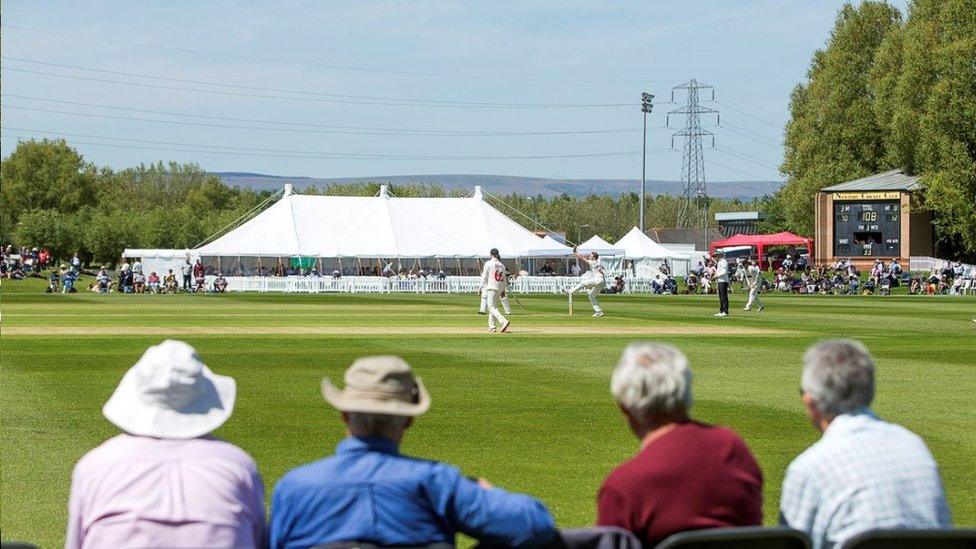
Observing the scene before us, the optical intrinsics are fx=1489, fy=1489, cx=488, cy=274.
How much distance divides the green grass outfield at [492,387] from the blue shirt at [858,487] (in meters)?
4.04

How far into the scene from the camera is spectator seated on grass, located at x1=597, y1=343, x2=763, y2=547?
19.1ft

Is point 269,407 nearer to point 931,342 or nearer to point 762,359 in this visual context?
point 762,359

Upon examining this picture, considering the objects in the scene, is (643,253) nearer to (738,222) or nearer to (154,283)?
(154,283)

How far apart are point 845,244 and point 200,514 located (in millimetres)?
101108

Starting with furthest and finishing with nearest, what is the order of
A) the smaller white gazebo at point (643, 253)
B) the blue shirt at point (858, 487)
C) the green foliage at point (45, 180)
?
1. the green foliage at point (45, 180)
2. the smaller white gazebo at point (643, 253)
3. the blue shirt at point (858, 487)

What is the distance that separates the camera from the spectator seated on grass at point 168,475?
18.8 ft

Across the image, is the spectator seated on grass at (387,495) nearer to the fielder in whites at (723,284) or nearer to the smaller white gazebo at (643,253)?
the fielder in whites at (723,284)

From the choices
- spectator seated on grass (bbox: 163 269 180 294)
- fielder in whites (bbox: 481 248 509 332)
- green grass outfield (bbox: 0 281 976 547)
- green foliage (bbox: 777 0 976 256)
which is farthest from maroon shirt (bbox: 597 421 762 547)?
green foliage (bbox: 777 0 976 256)

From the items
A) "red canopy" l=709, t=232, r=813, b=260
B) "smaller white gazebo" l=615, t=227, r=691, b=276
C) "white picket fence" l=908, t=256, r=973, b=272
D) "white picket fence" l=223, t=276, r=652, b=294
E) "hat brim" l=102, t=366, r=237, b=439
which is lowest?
"white picket fence" l=223, t=276, r=652, b=294

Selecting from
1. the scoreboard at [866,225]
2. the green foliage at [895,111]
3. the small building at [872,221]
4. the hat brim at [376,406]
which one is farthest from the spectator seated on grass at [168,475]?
the scoreboard at [866,225]

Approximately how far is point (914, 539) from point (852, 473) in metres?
0.62

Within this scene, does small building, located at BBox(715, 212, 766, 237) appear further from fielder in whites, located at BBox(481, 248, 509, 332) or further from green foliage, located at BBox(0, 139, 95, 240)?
fielder in whites, located at BBox(481, 248, 509, 332)

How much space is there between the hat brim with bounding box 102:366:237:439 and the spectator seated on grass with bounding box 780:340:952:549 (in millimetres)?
2393

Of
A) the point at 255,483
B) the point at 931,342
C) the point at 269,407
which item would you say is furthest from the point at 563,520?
the point at 931,342
